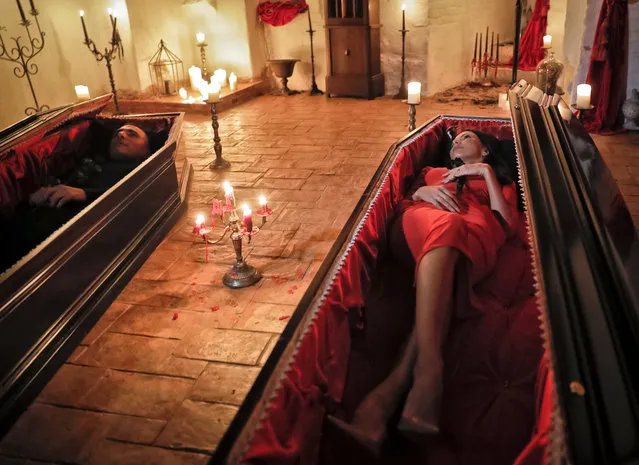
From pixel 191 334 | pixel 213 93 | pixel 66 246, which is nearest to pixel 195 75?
pixel 213 93

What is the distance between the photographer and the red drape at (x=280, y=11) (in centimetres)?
880

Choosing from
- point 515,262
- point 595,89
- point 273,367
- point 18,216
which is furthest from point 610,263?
point 595,89

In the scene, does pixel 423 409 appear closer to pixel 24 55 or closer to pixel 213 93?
pixel 213 93

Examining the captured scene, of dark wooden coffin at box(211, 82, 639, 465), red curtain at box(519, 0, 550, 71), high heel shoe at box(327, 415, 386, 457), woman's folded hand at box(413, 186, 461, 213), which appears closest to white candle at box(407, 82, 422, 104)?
dark wooden coffin at box(211, 82, 639, 465)

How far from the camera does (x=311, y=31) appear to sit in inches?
343

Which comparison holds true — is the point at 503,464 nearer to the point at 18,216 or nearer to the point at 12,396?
the point at 12,396

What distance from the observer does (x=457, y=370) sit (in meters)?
2.07

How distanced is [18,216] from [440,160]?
2.82 meters

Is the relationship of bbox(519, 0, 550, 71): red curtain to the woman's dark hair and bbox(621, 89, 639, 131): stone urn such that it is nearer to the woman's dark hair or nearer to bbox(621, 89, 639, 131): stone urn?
bbox(621, 89, 639, 131): stone urn

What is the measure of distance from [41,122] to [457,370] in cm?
321

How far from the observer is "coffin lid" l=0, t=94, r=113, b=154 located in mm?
3395

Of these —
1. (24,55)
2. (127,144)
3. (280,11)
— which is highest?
(280,11)

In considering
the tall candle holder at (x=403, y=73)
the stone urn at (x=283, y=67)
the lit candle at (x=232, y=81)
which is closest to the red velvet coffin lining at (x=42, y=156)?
the lit candle at (x=232, y=81)

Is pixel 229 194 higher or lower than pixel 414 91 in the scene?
lower
